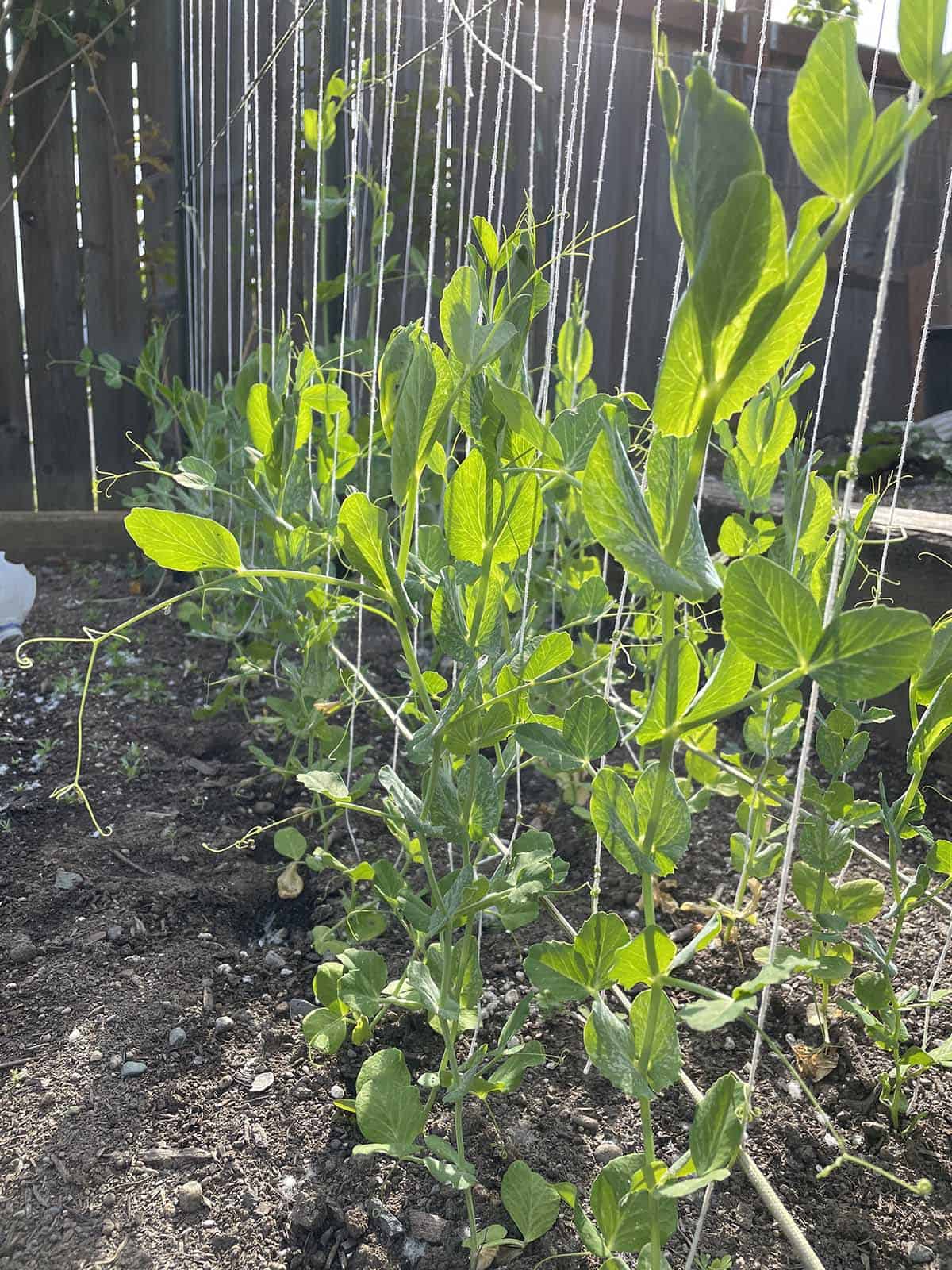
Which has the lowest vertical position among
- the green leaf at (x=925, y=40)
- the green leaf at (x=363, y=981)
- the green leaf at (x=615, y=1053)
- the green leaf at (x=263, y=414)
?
the green leaf at (x=363, y=981)

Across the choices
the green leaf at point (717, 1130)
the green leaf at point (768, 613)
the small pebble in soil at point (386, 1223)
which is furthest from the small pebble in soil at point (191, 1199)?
the green leaf at point (768, 613)

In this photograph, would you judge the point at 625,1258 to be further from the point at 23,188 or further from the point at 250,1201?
the point at 23,188

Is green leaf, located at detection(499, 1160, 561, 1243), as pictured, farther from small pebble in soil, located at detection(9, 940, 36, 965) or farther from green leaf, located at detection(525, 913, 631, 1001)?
small pebble in soil, located at detection(9, 940, 36, 965)

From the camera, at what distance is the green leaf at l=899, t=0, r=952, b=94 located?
0.41 m

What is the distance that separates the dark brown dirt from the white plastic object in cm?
57

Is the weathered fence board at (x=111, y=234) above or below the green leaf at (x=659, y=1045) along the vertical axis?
above

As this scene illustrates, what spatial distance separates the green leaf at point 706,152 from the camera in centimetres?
40

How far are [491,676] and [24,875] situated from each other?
942 mm

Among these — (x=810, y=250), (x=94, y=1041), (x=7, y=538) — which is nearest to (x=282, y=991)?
(x=94, y=1041)

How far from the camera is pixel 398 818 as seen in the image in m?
0.81

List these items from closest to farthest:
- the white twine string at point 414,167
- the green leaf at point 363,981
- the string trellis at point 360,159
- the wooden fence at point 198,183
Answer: the green leaf at point 363,981, the white twine string at point 414,167, the string trellis at point 360,159, the wooden fence at point 198,183

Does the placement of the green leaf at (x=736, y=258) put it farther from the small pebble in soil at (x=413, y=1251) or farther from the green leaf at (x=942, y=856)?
the small pebble in soil at (x=413, y=1251)

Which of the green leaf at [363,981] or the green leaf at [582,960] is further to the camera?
the green leaf at [363,981]

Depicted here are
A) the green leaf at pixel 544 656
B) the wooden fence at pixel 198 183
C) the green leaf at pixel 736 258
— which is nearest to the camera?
the green leaf at pixel 736 258
